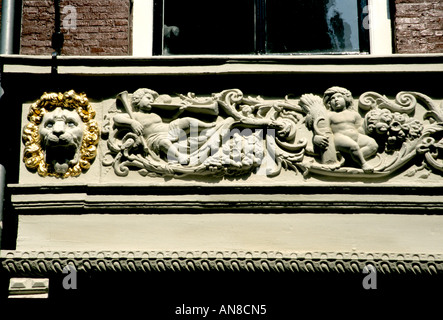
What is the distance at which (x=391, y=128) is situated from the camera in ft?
24.7

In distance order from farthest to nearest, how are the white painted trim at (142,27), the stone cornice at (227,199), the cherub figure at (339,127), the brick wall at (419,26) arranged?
the white painted trim at (142,27) < the brick wall at (419,26) < the cherub figure at (339,127) < the stone cornice at (227,199)

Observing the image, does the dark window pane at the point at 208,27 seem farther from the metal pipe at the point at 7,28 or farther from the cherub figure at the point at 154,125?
the metal pipe at the point at 7,28

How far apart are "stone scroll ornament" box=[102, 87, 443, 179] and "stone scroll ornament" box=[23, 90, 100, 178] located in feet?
0.53

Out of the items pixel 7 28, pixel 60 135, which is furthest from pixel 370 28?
pixel 7 28

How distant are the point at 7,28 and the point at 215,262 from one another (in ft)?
9.98

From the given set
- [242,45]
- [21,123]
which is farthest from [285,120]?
[21,123]

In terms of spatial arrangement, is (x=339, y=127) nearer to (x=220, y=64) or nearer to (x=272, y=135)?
(x=272, y=135)

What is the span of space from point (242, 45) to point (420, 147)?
1957 millimetres

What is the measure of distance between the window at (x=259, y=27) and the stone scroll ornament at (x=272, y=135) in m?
0.86

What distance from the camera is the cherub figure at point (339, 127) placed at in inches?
294

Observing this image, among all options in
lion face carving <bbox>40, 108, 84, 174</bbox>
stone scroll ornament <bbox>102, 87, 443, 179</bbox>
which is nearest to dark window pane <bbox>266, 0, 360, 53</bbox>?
stone scroll ornament <bbox>102, 87, 443, 179</bbox>

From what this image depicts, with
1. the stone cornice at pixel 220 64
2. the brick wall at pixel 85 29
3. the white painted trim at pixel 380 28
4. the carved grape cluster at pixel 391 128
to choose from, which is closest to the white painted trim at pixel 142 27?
the brick wall at pixel 85 29

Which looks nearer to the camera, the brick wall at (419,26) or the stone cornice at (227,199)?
the stone cornice at (227,199)
